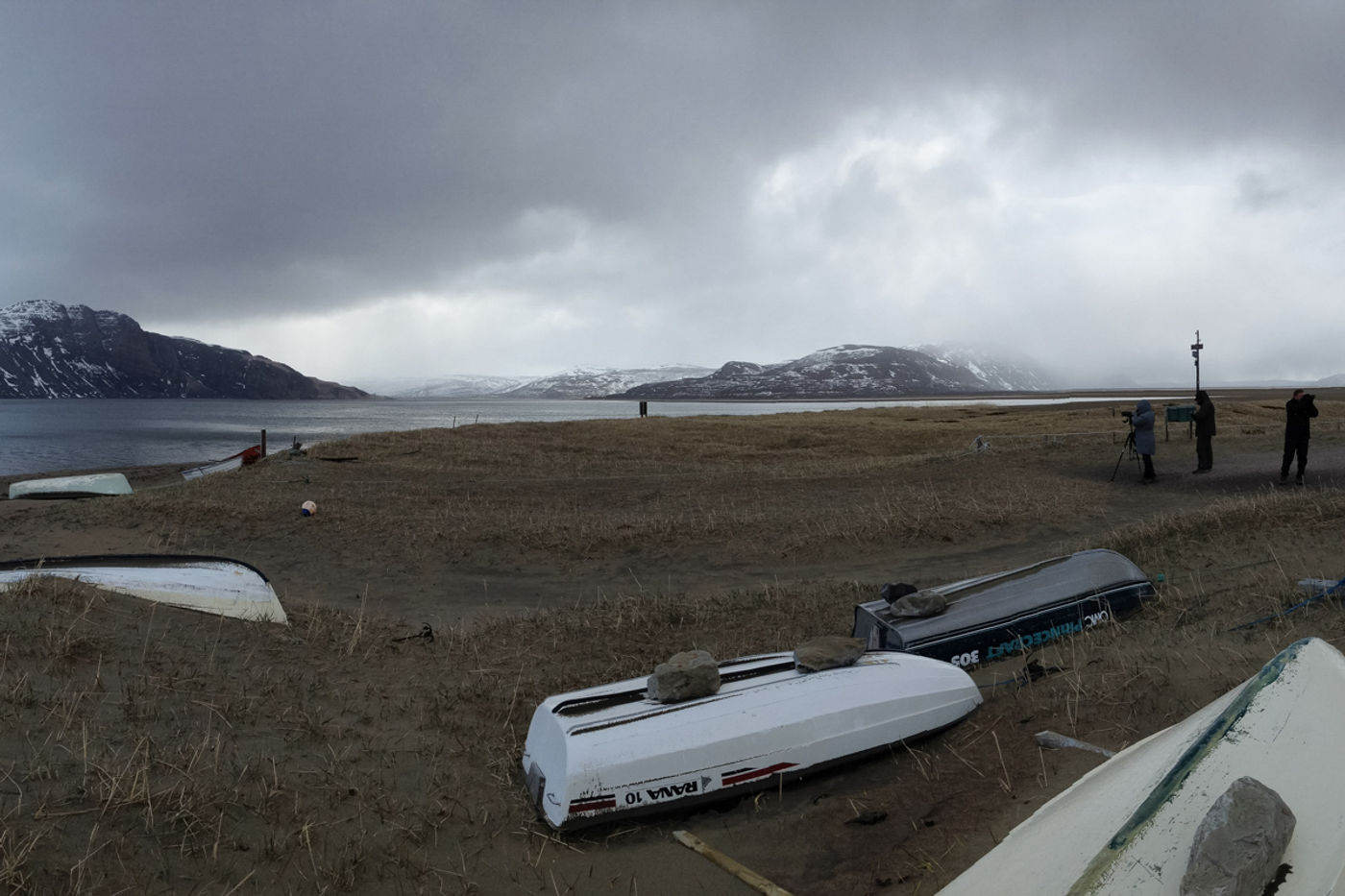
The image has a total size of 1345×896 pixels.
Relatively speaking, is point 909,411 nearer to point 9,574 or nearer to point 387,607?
point 387,607

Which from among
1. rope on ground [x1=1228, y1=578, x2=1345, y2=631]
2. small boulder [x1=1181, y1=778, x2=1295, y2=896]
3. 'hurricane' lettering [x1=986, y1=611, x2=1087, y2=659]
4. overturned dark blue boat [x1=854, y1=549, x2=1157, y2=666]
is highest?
small boulder [x1=1181, y1=778, x2=1295, y2=896]

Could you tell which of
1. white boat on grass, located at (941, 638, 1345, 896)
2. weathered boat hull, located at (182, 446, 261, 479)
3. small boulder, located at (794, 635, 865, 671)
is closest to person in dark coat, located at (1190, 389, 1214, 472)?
small boulder, located at (794, 635, 865, 671)

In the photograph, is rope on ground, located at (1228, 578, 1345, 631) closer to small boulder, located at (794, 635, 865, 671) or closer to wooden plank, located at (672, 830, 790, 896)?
small boulder, located at (794, 635, 865, 671)

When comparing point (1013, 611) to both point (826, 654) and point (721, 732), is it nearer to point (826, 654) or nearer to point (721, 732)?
point (826, 654)

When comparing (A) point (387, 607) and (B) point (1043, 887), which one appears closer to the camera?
(B) point (1043, 887)

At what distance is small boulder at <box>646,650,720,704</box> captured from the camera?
17.1 ft

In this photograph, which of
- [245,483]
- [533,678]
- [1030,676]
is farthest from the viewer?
[245,483]

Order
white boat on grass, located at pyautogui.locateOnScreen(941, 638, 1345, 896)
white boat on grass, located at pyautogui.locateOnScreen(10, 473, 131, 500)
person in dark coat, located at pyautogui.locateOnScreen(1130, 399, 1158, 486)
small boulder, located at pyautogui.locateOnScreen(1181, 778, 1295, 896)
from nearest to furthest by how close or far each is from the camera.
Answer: small boulder, located at pyautogui.locateOnScreen(1181, 778, 1295, 896)
white boat on grass, located at pyautogui.locateOnScreen(941, 638, 1345, 896)
person in dark coat, located at pyautogui.locateOnScreen(1130, 399, 1158, 486)
white boat on grass, located at pyautogui.locateOnScreen(10, 473, 131, 500)

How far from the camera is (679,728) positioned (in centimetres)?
473

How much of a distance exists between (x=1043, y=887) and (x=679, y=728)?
2.25m

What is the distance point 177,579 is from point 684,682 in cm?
647

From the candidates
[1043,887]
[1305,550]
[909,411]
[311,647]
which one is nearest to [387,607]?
[311,647]

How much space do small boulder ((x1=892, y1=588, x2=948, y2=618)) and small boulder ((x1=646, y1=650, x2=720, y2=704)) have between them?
2.54 m

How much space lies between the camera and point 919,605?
720 cm
